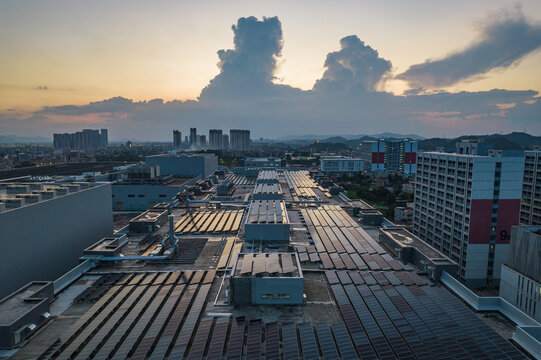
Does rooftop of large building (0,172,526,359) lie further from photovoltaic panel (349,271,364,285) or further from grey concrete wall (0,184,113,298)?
grey concrete wall (0,184,113,298)

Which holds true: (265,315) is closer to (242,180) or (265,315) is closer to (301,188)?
(301,188)

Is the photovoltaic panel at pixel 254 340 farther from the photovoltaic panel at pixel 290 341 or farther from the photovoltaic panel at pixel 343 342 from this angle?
the photovoltaic panel at pixel 343 342

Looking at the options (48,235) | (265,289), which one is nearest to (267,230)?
(265,289)

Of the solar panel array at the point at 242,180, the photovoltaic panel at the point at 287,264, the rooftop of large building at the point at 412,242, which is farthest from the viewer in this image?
the solar panel array at the point at 242,180

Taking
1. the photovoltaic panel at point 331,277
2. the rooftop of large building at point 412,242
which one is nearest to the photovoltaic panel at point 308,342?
the photovoltaic panel at point 331,277

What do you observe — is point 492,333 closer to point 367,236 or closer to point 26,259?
point 367,236
